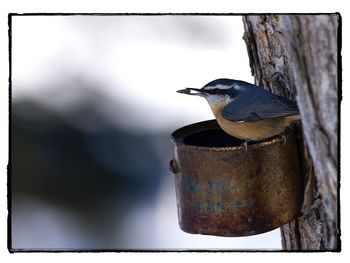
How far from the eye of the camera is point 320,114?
76.4 inches

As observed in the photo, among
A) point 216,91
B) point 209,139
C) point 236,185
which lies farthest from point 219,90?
point 236,185

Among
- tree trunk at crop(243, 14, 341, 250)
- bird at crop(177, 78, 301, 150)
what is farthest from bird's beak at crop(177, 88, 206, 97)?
tree trunk at crop(243, 14, 341, 250)

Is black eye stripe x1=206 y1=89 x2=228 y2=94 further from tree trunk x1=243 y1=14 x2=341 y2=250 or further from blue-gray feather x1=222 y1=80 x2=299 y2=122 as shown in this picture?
tree trunk x1=243 y1=14 x2=341 y2=250

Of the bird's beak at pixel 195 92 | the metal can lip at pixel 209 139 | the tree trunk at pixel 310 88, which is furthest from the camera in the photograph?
the bird's beak at pixel 195 92

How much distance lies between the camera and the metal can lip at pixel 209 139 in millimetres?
2068

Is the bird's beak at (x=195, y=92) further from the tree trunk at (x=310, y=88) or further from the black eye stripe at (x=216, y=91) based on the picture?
the tree trunk at (x=310, y=88)

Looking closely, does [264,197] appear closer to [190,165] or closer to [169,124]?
[190,165]

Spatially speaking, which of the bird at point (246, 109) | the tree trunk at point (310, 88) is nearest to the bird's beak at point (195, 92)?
the bird at point (246, 109)

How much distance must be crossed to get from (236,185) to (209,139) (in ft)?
0.67

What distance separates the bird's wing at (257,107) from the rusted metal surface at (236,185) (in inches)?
2.2

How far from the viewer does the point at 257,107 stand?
7.07ft

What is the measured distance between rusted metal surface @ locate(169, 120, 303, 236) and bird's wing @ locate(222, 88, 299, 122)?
0.06m

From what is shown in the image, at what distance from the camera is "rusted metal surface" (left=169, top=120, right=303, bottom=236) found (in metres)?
2.08

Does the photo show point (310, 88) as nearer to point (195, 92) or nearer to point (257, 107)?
point (257, 107)
